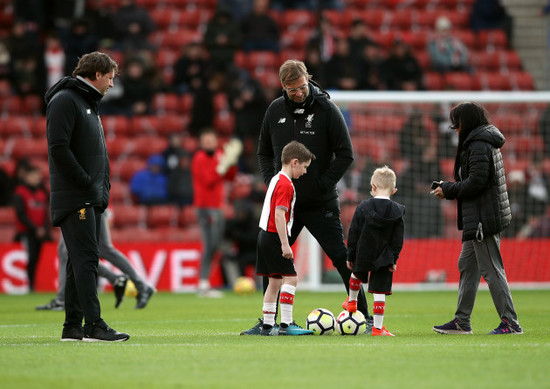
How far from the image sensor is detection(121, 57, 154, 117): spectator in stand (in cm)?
2109

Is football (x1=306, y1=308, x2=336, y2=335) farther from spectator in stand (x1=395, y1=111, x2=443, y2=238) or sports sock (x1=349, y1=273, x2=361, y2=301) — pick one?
spectator in stand (x1=395, y1=111, x2=443, y2=238)

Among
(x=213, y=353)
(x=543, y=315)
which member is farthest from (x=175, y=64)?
(x=213, y=353)

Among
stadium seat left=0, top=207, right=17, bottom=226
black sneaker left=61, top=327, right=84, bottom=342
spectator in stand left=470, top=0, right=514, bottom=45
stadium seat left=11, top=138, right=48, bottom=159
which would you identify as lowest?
black sneaker left=61, top=327, right=84, bottom=342

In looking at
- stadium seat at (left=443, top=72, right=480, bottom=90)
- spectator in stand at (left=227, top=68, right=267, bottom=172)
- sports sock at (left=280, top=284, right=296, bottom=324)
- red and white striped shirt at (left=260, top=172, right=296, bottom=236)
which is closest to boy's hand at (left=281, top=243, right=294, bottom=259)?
red and white striped shirt at (left=260, top=172, right=296, bottom=236)

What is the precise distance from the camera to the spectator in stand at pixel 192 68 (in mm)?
20953

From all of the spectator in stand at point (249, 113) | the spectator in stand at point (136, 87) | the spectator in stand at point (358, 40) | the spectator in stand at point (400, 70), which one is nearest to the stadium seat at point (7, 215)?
the spectator in stand at point (136, 87)

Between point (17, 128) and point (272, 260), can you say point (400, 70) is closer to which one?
point (17, 128)

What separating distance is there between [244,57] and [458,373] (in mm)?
17071

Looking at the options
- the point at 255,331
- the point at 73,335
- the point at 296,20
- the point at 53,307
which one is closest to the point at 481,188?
the point at 255,331

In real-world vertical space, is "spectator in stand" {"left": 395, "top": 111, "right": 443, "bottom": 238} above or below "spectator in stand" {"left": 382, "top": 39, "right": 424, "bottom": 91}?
below

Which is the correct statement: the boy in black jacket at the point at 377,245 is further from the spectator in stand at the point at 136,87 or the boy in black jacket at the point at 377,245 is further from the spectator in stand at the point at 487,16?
the spectator in stand at the point at 487,16

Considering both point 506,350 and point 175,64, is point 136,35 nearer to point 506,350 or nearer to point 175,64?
point 175,64

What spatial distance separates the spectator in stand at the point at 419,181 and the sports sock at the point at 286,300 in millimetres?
9247

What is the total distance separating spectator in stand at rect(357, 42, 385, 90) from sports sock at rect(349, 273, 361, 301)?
12386 millimetres
